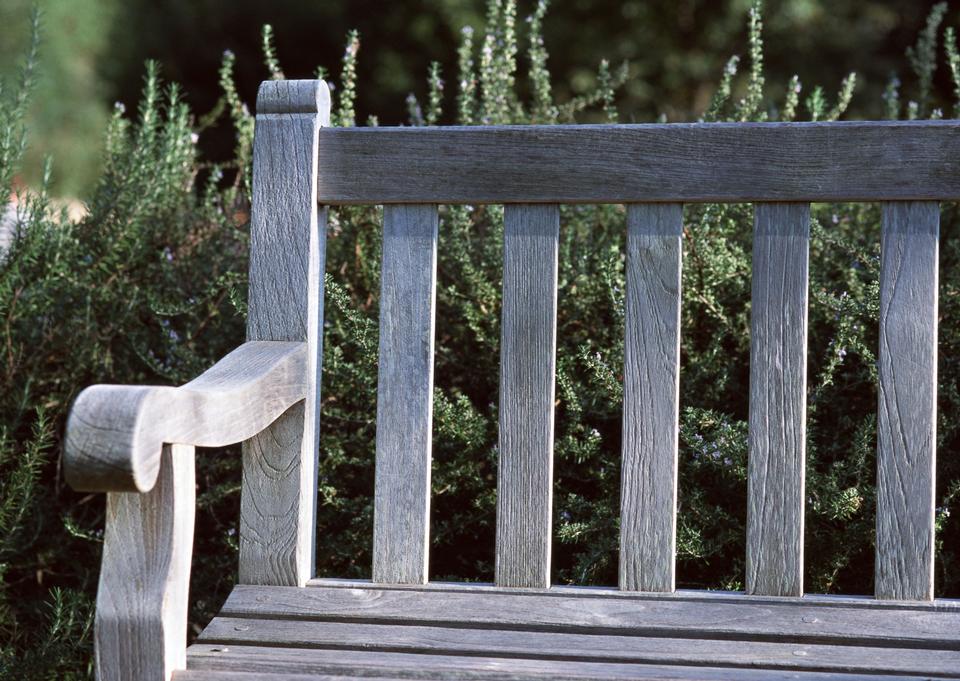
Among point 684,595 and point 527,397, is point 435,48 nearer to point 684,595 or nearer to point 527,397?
point 527,397

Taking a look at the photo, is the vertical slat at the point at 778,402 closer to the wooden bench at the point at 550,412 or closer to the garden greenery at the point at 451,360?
the wooden bench at the point at 550,412

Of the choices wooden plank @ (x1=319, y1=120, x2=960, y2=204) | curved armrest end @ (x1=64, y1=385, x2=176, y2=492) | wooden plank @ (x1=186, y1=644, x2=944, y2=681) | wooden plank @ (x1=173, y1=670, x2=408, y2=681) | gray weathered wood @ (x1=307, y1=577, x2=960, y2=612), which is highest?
wooden plank @ (x1=319, y1=120, x2=960, y2=204)

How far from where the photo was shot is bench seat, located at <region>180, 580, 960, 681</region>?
4.06 ft

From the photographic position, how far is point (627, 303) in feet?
4.66

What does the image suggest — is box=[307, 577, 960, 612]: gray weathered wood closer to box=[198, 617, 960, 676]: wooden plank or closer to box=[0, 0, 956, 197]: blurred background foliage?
box=[198, 617, 960, 676]: wooden plank

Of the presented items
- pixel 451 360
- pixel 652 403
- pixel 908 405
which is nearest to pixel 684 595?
pixel 652 403

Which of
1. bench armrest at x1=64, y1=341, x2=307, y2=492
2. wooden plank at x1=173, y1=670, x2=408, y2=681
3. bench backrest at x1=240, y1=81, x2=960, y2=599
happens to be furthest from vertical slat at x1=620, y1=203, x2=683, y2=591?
bench armrest at x1=64, y1=341, x2=307, y2=492

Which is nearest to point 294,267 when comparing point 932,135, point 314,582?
point 314,582

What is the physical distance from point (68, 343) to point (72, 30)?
10.3 m

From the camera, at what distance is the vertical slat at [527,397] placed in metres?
1.43

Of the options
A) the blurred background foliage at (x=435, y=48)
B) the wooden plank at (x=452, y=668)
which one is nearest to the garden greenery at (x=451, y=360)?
the wooden plank at (x=452, y=668)

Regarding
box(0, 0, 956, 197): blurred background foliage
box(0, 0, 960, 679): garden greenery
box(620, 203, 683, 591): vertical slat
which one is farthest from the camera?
box(0, 0, 956, 197): blurred background foliage

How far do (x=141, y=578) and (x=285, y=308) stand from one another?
438 millimetres

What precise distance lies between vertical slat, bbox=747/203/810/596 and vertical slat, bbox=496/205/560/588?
272mm
